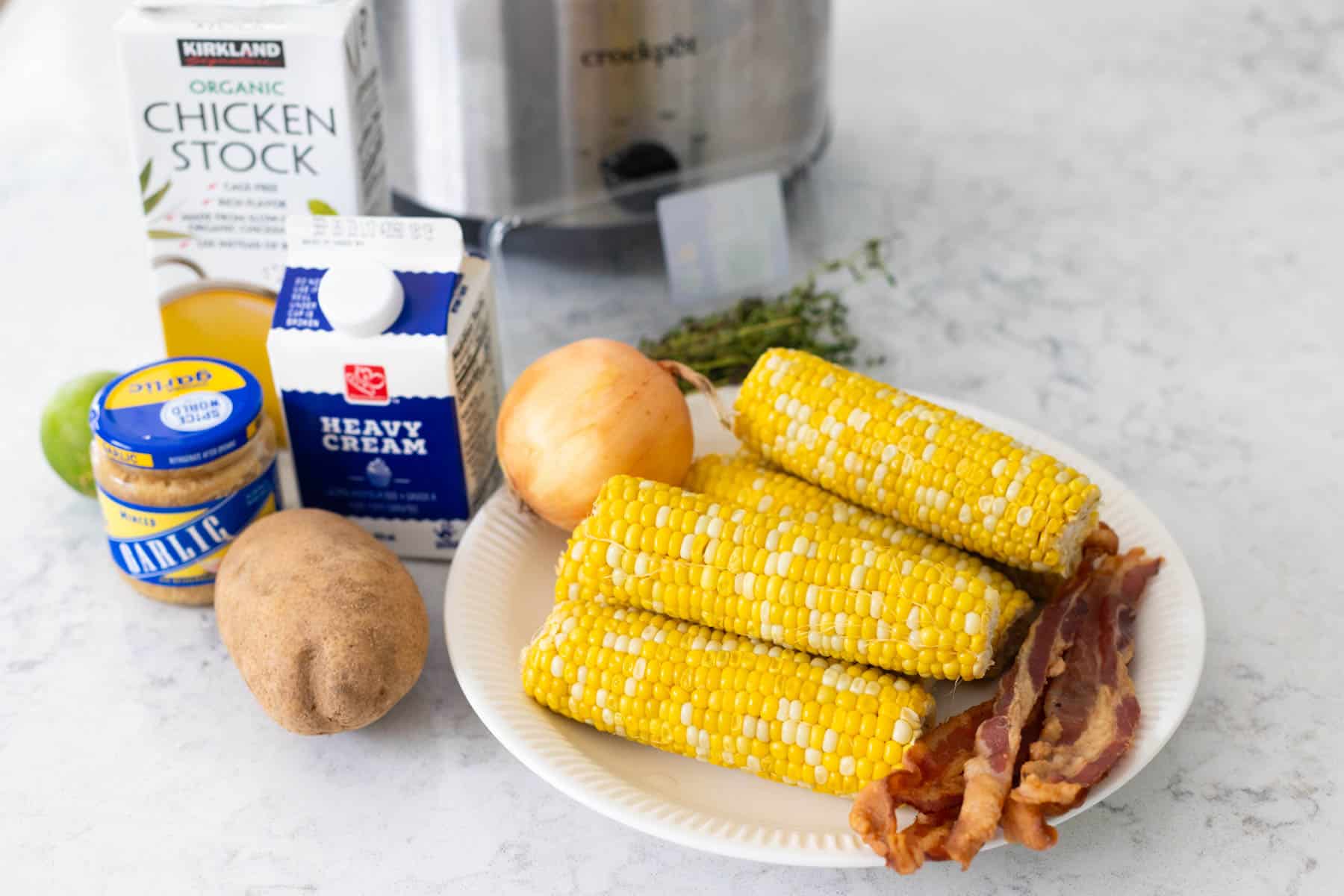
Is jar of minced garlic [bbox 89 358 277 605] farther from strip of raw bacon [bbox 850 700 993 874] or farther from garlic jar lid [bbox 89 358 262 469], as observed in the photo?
strip of raw bacon [bbox 850 700 993 874]

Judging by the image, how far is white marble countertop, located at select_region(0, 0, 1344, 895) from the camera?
29.4 inches

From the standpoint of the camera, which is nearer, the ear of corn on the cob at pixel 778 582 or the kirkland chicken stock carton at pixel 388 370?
the ear of corn on the cob at pixel 778 582

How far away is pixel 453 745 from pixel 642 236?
1.79 ft

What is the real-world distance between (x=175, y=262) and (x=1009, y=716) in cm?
68

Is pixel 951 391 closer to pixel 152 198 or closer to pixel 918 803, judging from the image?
pixel 918 803

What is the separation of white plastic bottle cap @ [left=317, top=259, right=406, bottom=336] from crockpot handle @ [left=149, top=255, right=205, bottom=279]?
0.18 meters

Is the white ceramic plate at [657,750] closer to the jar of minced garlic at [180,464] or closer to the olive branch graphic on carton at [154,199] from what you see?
the jar of minced garlic at [180,464]

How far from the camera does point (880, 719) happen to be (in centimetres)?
71

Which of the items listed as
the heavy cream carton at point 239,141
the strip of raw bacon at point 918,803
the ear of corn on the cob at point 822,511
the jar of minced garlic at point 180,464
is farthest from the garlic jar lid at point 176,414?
the strip of raw bacon at point 918,803

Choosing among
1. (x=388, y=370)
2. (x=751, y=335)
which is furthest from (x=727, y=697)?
(x=751, y=335)

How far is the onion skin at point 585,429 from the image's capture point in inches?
33.2

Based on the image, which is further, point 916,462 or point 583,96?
point 583,96

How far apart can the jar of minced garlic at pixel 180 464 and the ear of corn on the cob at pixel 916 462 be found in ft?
1.06

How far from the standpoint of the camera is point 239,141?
92 centimetres
